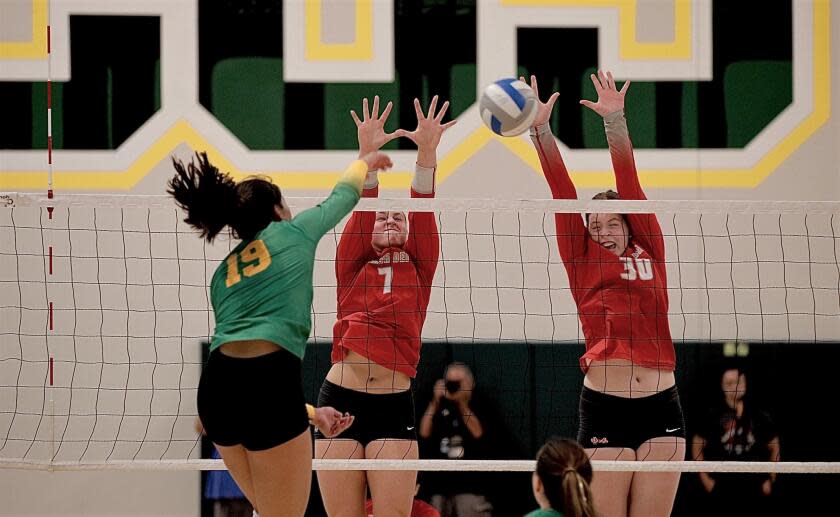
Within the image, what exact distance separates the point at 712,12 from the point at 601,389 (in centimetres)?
330

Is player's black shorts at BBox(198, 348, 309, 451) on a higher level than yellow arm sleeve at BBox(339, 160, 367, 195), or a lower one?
lower

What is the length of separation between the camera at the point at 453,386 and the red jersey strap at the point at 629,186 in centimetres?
207

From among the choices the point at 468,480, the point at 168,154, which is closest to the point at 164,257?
the point at 168,154

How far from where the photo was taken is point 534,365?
655 cm

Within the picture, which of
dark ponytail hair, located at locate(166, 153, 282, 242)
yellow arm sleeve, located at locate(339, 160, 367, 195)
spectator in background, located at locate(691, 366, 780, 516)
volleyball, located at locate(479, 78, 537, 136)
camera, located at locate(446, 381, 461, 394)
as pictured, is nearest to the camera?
dark ponytail hair, located at locate(166, 153, 282, 242)

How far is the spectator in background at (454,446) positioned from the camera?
641 cm

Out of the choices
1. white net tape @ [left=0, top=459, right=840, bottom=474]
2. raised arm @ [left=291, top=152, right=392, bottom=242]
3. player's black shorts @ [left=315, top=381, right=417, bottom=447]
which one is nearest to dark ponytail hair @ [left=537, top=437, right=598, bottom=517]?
raised arm @ [left=291, top=152, right=392, bottom=242]

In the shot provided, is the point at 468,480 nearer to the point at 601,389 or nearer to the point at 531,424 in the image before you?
the point at 531,424

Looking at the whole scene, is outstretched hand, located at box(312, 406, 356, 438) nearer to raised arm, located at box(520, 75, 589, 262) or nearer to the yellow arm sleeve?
the yellow arm sleeve

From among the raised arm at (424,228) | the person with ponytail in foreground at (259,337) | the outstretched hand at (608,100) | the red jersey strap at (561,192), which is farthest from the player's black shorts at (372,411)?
the outstretched hand at (608,100)

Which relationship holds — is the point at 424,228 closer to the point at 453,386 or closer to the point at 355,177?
the point at 355,177

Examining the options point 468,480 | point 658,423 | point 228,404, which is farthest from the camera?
point 468,480

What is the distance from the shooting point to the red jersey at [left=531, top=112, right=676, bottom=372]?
4.69m

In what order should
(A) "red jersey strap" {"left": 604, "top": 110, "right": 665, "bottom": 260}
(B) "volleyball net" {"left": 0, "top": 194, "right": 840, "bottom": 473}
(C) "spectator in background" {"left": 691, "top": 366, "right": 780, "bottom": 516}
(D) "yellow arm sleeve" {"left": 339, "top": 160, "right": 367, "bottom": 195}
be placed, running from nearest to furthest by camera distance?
(D) "yellow arm sleeve" {"left": 339, "top": 160, "right": 367, "bottom": 195} < (A) "red jersey strap" {"left": 604, "top": 110, "right": 665, "bottom": 260} < (C) "spectator in background" {"left": 691, "top": 366, "right": 780, "bottom": 516} < (B) "volleyball net" {"left": 0, "top": 194, "right": 840, "bottom": 473}
